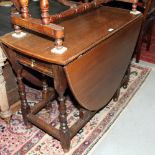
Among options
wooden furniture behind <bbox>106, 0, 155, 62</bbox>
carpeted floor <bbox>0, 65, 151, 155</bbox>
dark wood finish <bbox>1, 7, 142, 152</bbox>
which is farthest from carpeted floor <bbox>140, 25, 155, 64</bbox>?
dark wood finish <bbox>1, 7, 142, 152</bbox>

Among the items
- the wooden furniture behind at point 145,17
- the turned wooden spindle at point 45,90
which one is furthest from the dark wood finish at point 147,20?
the turned wooden spindle at point 45,90

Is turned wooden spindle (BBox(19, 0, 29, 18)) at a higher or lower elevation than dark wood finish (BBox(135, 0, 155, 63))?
higher

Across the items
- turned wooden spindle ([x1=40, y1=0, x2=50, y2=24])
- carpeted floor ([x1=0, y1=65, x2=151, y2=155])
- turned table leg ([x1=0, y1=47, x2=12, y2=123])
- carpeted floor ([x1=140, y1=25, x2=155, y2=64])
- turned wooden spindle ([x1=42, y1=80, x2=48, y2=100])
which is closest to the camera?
turned wooden spindle ([x1=40, y1=0, x2=50, y2=24])

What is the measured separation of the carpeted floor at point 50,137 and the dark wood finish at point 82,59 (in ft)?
0.34

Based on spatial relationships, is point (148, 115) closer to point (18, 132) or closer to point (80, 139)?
point (80, 139)

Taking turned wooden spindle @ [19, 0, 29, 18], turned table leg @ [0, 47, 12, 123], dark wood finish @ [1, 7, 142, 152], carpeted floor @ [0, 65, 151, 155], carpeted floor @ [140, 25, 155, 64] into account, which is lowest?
carpeted floor @ [0, 65, 151, 155]

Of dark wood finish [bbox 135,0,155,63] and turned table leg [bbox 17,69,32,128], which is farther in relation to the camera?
dark wood finish [bbox 135,0,155,63]

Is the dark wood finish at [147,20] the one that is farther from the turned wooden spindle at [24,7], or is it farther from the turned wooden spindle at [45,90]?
the turned wooden spindle at [24,7]

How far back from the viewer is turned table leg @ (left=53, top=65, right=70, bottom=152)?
1.39 meters

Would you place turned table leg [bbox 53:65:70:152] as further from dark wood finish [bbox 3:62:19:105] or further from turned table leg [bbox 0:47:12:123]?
dark wood finish [bbox 3:62:19:105]

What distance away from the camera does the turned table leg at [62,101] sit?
1387 mm

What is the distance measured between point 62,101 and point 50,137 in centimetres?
50

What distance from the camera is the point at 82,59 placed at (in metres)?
1.39

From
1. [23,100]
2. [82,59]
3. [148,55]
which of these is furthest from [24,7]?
[148,55]
